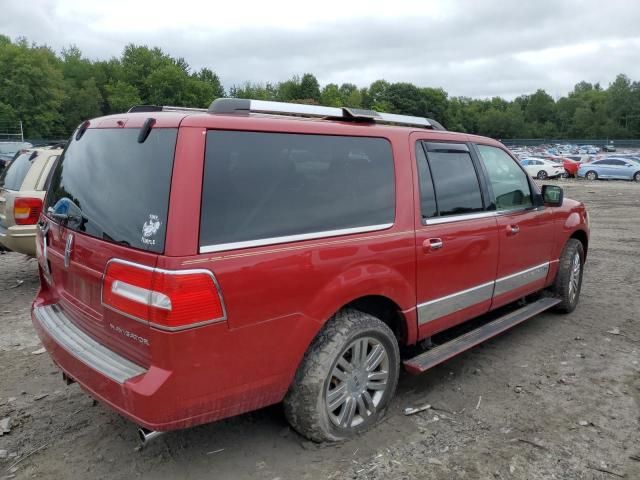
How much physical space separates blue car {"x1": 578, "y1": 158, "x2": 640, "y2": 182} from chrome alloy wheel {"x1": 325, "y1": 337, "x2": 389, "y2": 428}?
33514 millimetres

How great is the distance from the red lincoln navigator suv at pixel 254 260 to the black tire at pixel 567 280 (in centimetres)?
180

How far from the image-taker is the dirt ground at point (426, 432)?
9.54ft

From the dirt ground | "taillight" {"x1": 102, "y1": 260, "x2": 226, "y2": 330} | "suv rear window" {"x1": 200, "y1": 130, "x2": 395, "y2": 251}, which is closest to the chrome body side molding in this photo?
the dirt ground

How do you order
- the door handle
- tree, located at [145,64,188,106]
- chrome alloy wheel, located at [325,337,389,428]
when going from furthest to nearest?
tree, located at [145,64,188,106] < the door handle < chrome alloy wheel, located at [325,337,389,428]

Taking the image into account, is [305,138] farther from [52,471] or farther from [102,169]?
[52,471]

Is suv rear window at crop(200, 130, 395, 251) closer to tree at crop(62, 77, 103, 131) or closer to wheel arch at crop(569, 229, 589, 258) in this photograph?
wheel arch at crop(569, 229, 589, 258)

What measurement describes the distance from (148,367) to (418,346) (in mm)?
2254

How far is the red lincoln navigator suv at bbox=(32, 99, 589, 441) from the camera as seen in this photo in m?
2.39

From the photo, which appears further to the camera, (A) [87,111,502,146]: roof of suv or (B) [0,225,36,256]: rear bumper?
(B) [0,225,36,256]: rear bumper

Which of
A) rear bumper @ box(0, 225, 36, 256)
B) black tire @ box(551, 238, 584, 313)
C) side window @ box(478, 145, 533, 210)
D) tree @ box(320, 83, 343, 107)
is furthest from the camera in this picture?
tree @ box(320, 83, 343, 107)

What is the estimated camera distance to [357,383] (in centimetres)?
318

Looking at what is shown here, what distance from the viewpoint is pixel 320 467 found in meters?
2.90

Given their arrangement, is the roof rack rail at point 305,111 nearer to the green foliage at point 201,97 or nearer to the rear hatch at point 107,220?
the rear hatch at point 107,220

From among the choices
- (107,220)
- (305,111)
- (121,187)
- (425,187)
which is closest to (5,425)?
(107,220)
